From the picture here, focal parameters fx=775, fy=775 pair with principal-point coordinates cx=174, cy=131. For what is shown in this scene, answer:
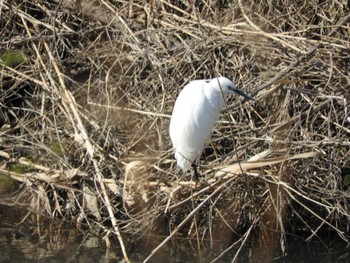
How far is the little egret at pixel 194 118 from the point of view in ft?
15.9

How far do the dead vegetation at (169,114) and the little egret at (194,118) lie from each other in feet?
0.50

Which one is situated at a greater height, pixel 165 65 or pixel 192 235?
pixel 165 65

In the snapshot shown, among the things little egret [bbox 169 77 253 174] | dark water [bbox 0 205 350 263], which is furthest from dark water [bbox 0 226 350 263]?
little egret [bbox 169 77 253 174]

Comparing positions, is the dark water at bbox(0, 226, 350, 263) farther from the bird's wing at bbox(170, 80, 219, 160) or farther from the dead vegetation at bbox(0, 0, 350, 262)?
the bird's wing at bbox(170, 80, 219, 160)

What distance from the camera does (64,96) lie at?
18.5 feet

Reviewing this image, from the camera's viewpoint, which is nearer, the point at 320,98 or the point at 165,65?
the point at 320,98

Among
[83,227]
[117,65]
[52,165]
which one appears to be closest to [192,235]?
[83,227]

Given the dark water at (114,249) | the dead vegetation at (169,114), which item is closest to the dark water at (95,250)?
the dark water at (114,249)

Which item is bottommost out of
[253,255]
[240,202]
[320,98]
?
[253,255]

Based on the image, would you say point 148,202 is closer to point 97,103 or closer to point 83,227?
point 83,227

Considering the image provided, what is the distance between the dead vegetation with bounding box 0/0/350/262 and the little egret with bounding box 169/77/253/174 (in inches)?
6.0

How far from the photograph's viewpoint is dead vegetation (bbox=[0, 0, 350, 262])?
5047mm

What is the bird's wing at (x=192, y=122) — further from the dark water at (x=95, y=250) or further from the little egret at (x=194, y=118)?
the dark water at (x=95, y=250)

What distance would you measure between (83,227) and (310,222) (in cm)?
159
